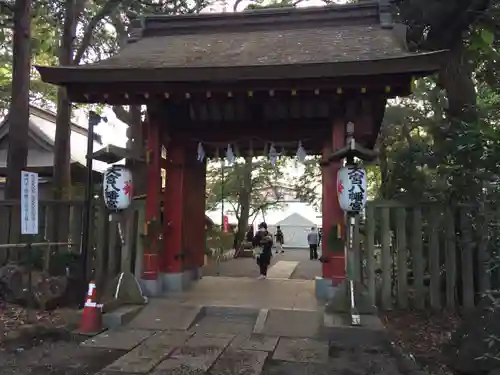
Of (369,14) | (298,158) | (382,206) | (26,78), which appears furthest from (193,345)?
(369,14)

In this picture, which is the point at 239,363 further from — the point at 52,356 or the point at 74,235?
the point at 74,235

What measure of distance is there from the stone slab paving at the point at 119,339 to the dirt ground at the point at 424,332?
3.45 meters

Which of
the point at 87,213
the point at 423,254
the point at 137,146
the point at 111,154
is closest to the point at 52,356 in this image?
the point at 87,213

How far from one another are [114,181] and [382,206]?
4.42m

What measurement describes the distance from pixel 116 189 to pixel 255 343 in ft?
11.1

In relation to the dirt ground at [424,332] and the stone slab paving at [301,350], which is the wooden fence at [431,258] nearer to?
the dirt ground at [424,332]

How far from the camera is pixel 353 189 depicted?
6.79 m

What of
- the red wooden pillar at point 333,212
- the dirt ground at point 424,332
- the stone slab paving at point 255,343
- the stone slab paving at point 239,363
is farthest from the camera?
the red wooden pillar at point 333,212

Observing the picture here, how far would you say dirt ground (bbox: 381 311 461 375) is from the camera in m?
5.32

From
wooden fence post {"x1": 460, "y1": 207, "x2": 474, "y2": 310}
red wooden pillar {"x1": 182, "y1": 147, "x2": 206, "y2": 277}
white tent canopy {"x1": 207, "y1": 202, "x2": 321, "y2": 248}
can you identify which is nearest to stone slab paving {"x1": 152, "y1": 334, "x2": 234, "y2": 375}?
red wooden pillar {"x1": 182, "y1": 147, "x2": 206, "y2": 277}

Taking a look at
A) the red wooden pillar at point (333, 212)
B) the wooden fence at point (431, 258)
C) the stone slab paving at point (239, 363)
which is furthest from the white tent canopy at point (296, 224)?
the stone slab paving at point (239, 363)

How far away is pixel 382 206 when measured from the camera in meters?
7.39

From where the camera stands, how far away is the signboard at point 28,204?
6.76 meters

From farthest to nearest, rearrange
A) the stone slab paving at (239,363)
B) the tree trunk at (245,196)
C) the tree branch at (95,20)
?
the tree trunk at (245,196), the tree branch at (95,20), the stone slab paving at (239,363)
